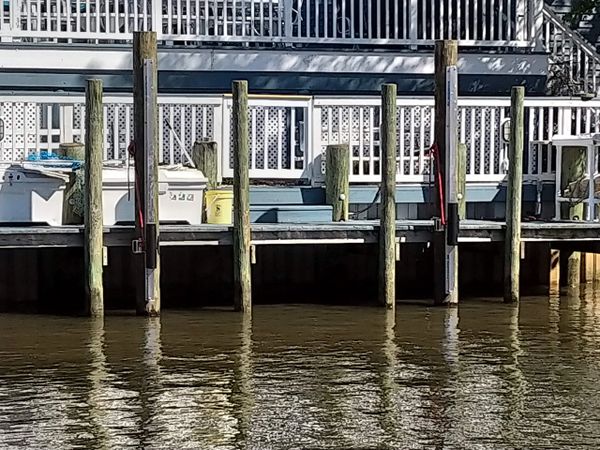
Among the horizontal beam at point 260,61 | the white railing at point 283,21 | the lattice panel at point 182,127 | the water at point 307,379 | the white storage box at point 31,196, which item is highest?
the white railing at point 283,21

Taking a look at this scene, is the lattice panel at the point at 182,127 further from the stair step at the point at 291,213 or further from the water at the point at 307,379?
the water at the point at 307,379

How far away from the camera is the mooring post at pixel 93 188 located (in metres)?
14.2

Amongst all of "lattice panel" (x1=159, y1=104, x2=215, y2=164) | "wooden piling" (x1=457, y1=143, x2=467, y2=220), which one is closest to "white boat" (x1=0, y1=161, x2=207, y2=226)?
"lattice panel" (x1=159, y1=104, x2=215, y2=164)

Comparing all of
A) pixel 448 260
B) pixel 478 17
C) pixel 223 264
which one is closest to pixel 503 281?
pixel 448 260

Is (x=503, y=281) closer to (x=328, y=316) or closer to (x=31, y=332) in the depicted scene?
(x=328, y=316)

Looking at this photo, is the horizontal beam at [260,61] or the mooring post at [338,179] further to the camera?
the horizontal beam at [260,61]

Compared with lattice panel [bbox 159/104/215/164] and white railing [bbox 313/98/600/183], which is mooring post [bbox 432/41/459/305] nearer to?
white railing [bbox 313/98/600/183]

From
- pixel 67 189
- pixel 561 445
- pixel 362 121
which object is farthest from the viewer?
pixel 362 121

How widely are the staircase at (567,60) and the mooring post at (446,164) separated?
6.39 meters

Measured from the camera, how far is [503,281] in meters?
15.8

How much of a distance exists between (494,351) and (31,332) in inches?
189

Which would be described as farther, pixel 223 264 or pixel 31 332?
pixel 223 264

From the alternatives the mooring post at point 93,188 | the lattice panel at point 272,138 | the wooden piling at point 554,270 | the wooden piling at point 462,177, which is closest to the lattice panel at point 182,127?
the lattice panel at point 272,138

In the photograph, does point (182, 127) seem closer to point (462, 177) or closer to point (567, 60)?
point (462, 177)
